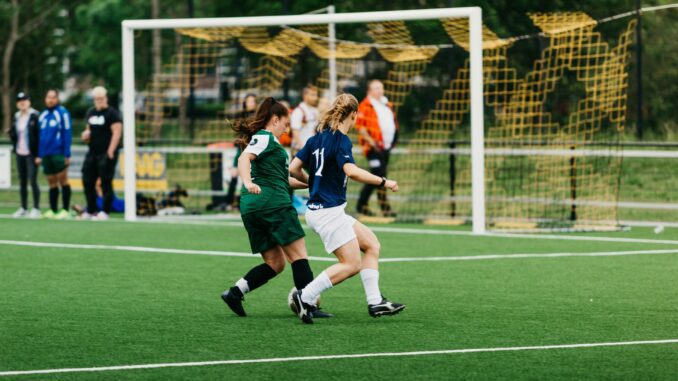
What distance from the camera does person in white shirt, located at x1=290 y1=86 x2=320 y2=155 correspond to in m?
18.5

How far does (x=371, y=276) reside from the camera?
31.4 feet

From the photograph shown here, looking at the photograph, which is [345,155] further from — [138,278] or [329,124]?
[138,278]

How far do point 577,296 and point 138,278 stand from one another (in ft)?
13.6

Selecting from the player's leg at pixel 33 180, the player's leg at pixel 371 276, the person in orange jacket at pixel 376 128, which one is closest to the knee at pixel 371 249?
the player's leg at pixel 371 276

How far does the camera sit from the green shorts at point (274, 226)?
31.0 feet

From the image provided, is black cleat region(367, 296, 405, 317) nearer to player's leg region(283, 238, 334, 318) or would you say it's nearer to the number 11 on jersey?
player's leg region(283, 238, 334, 318)

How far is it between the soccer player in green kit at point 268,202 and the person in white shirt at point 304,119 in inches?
346

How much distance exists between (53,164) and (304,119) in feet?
12.6

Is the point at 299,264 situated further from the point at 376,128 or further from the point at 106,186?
the point at 106,186

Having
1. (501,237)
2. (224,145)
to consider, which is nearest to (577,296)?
(501,237)

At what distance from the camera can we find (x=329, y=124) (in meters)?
9.37

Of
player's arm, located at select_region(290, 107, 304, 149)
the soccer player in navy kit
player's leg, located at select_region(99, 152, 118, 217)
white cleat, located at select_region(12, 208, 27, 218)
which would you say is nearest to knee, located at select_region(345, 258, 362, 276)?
the soccer player in navy kit

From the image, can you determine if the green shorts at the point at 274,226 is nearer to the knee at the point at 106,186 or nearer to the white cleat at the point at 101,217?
the white cleat at the point at 101,217

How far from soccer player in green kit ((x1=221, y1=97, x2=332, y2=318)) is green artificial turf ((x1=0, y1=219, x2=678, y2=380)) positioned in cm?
34
